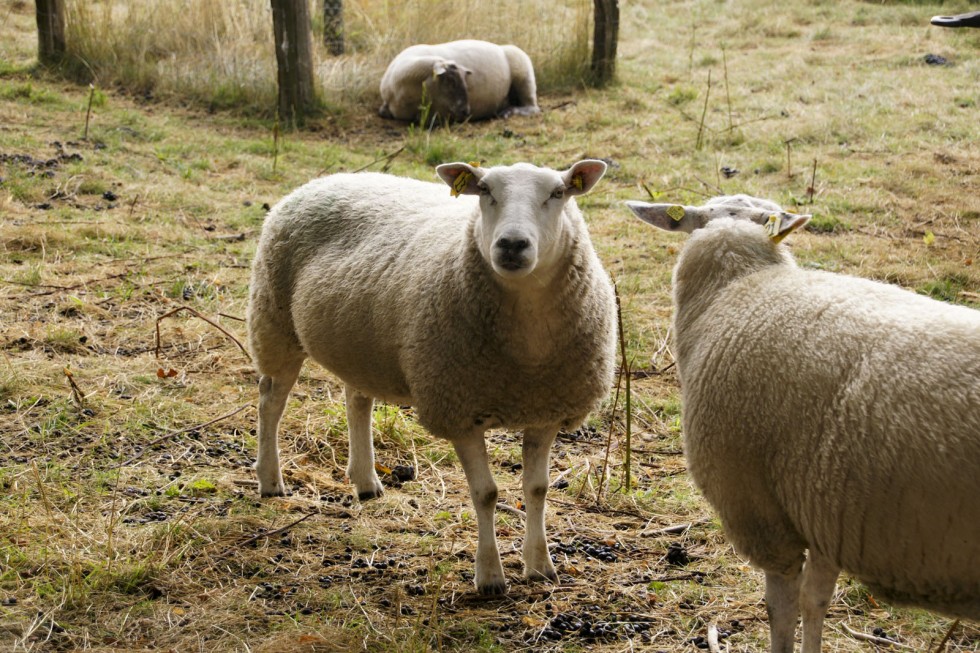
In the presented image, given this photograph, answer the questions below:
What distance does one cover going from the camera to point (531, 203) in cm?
338

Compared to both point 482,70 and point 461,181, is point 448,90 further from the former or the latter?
point 461,181

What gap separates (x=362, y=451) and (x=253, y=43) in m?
7.67

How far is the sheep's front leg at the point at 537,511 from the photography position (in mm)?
3641

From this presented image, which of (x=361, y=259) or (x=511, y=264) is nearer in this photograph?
(x=511, y=264)

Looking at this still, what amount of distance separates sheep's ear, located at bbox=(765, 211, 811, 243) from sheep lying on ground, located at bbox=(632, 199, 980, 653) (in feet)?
0.11

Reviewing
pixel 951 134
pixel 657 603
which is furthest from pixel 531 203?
pixel 951 134

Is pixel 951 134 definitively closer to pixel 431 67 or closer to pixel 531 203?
pixel 431 67

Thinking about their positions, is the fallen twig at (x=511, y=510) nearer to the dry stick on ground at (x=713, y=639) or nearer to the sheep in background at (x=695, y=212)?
the dry stick on ground at (x=713, y=639)

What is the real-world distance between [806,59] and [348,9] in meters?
5.38

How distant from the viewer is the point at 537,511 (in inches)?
143

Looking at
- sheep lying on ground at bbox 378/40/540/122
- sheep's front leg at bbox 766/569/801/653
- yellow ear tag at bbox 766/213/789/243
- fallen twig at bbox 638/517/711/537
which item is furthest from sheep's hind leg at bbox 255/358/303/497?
sheep lying on ground at bbox 378/40/540/122

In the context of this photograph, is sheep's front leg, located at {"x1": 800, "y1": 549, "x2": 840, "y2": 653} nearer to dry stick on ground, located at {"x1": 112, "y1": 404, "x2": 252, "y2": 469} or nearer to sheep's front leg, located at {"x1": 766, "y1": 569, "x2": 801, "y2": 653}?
sheep's front leg, located at {"x1": 766, "y1": 569, "x2": 801, "y2": 653}

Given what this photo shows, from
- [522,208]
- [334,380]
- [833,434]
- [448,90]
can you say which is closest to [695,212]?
[522,208]

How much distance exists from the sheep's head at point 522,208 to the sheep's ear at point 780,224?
63 centimetres
